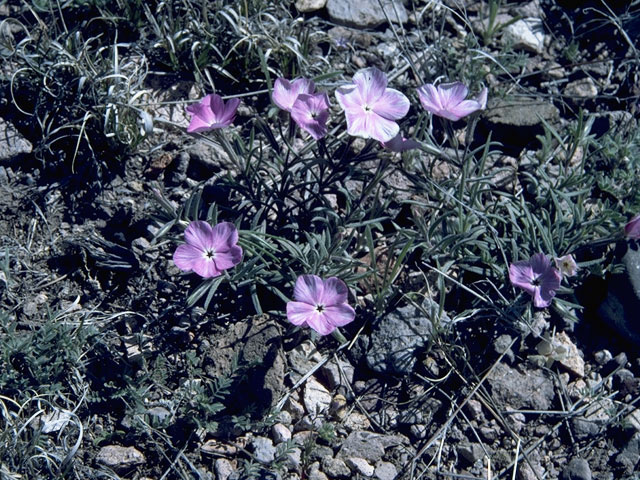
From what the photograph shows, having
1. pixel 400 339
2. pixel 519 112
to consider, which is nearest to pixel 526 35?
pixel 519 112

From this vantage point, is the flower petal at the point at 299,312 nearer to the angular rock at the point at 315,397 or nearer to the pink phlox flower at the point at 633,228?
the angular rock at the point at 315,397

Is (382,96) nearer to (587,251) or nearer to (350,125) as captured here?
(350,125)

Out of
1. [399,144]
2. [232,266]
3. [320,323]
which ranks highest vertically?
[399,144]

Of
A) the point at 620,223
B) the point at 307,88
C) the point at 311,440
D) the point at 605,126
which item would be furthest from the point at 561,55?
the point at 311,440

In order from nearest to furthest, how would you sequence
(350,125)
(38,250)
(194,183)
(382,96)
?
(350,125), (382,96), (38,250), (194,183)

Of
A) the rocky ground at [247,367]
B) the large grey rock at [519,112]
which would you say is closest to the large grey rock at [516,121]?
the large grey rock at [519,112]

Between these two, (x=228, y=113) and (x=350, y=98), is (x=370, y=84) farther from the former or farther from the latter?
(x=228, y=113)
